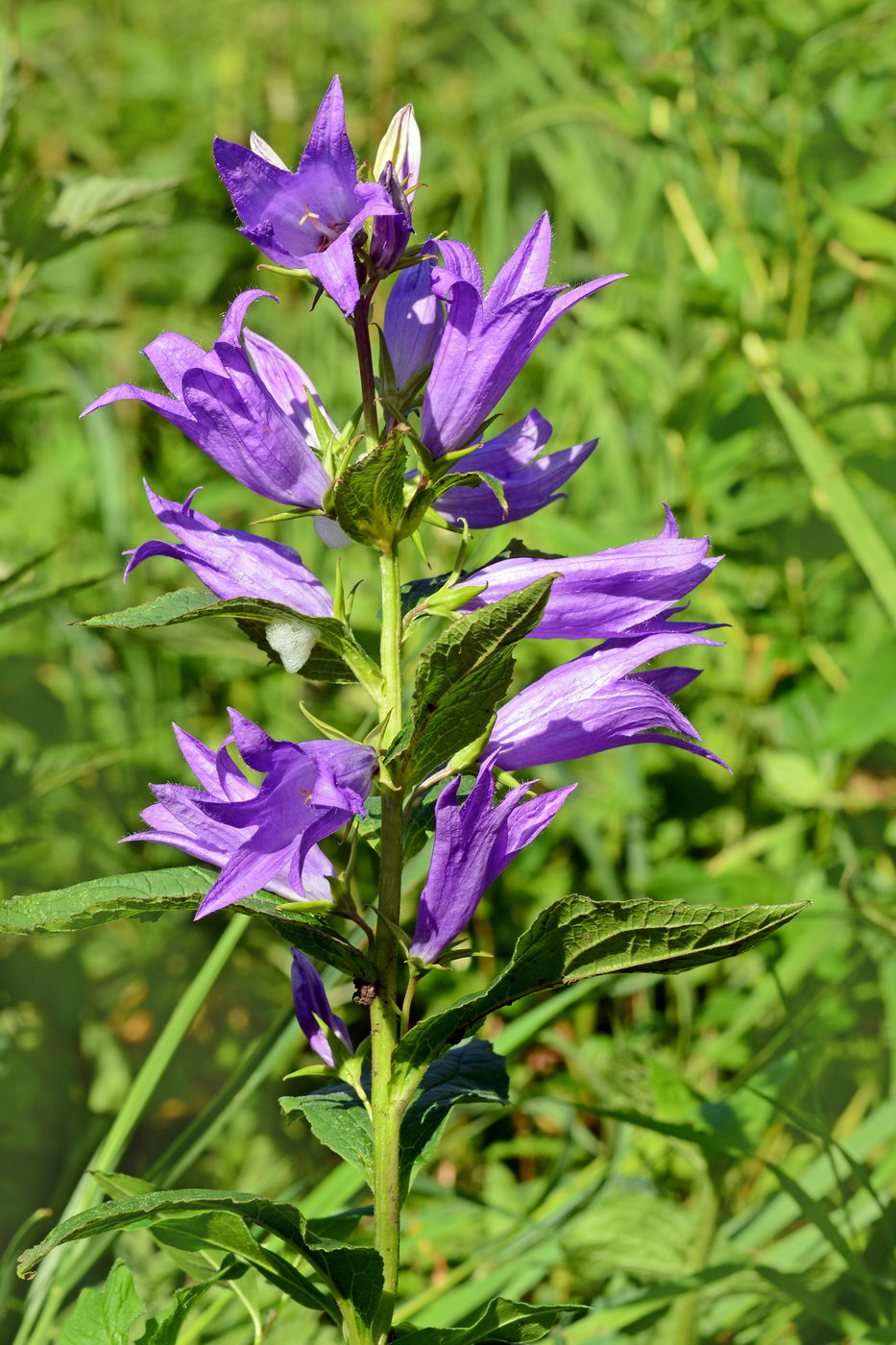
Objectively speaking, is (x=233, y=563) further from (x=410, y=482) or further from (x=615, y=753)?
(x=615, y=753)

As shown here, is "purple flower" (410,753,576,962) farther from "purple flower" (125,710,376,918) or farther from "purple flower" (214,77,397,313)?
"purple flower" (214,77,397,313)

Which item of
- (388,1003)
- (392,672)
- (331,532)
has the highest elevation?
(331,532)

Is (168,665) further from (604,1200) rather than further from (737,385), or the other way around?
(604,1200)

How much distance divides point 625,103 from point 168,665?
1.54 m

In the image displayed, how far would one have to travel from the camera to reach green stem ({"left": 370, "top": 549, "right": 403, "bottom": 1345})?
0.87 meters

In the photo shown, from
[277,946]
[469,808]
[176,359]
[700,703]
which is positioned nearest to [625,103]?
[700,703]

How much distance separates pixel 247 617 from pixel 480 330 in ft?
0.87

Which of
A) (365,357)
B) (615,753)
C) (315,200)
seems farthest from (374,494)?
(615,753)

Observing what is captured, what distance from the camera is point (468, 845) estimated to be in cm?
83

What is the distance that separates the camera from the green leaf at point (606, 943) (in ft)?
2.54

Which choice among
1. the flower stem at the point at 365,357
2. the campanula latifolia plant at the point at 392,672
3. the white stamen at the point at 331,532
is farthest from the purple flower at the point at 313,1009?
the flower stem at the point at 365,357

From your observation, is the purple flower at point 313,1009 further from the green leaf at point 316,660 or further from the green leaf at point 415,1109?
the green leaf at point 316,660

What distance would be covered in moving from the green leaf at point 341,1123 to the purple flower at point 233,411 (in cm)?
46

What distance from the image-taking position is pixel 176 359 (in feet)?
2.84
